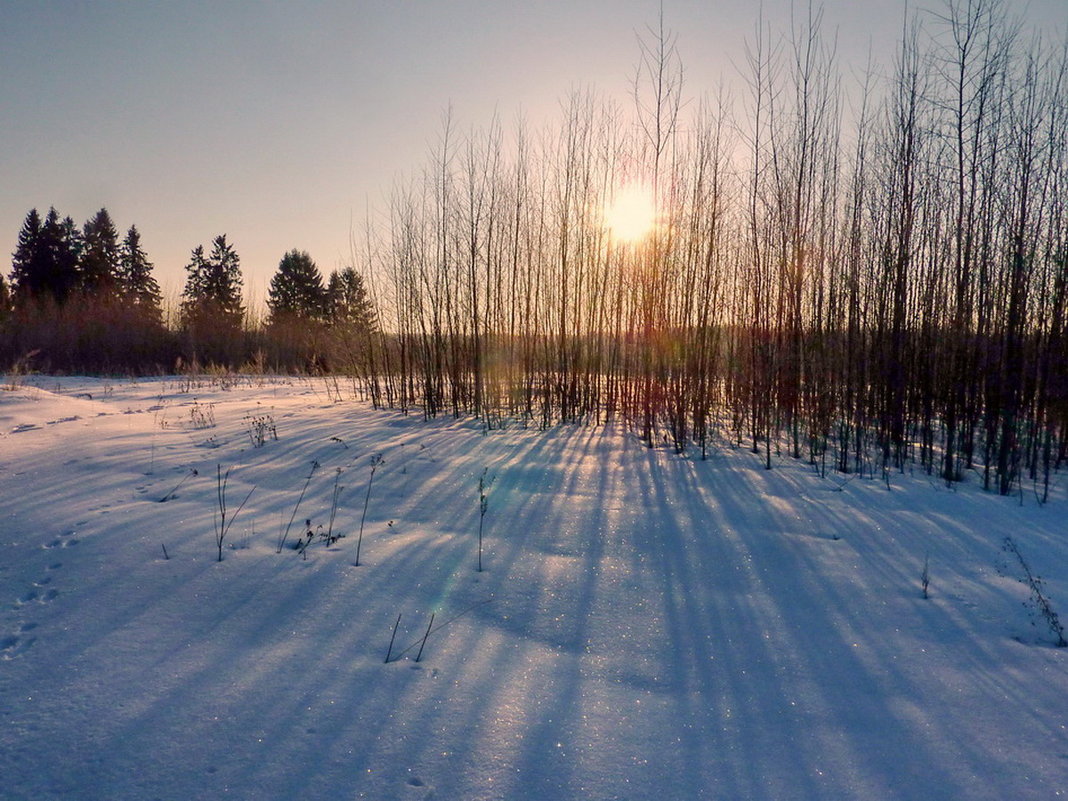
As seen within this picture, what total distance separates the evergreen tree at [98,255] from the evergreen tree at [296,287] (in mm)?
7719

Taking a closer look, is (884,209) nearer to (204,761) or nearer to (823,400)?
(823,400)

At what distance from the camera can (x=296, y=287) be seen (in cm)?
3575

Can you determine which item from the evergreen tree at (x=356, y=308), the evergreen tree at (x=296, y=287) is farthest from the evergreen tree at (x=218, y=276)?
the evergreen tree at (x=356, y=308)

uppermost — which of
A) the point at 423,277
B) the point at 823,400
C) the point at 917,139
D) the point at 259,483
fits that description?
the point at 917,139

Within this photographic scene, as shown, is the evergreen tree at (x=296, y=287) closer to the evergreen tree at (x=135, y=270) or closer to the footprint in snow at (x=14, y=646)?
the evergreen tree at (x=135, y=270)

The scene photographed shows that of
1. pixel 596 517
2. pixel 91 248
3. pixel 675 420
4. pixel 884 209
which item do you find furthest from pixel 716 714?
pixel 91 248

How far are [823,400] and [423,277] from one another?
4847 millimetres

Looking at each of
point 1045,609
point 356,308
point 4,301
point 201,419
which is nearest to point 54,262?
Answer: point 4,301

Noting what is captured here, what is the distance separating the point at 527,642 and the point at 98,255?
3700cm

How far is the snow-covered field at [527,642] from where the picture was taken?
160cm

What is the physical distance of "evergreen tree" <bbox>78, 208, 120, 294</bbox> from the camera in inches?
1199

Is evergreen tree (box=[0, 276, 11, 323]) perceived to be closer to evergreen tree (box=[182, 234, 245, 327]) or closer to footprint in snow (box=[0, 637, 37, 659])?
evergreen tree (box=[182, 234, 245, 327])

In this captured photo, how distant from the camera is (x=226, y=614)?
233 cm

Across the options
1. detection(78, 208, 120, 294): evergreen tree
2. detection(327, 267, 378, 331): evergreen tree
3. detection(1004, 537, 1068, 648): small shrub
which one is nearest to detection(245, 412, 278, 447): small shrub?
detection(327, 267, 378, 331): evergreen tree
